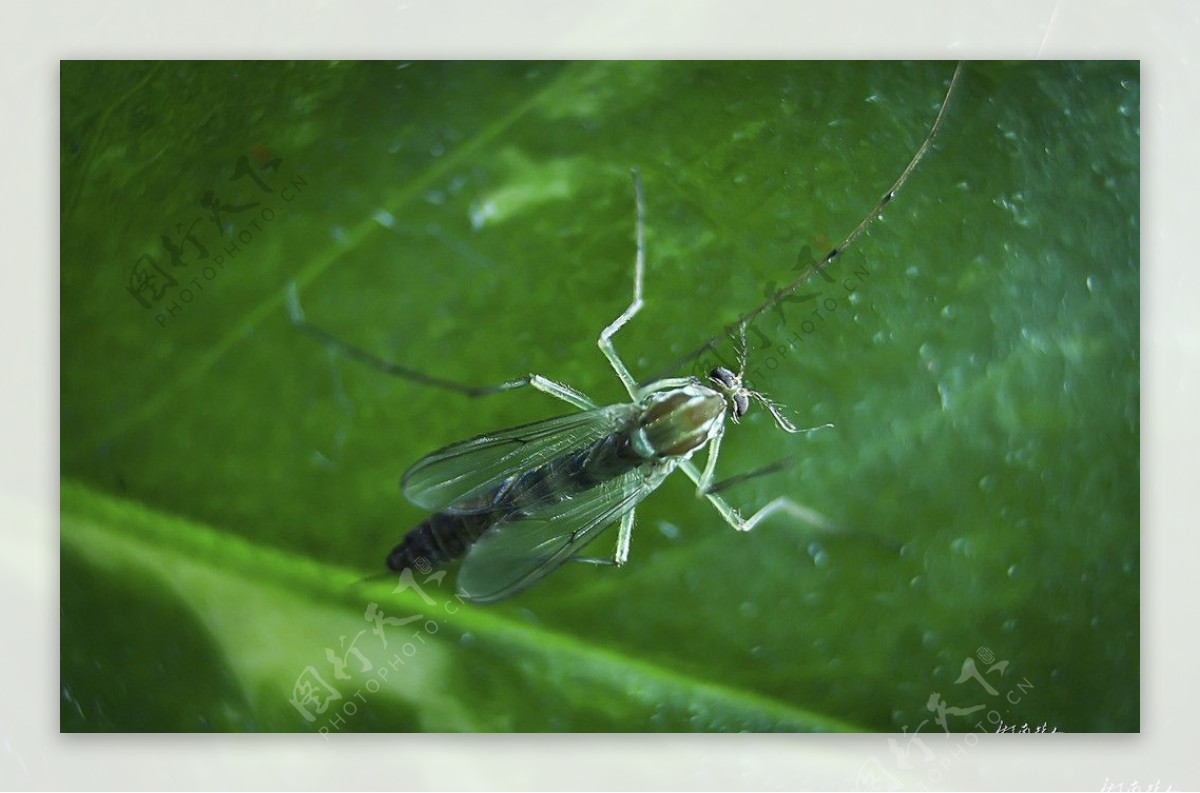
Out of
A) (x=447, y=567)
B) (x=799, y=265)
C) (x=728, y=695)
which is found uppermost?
(x=799, y=265)

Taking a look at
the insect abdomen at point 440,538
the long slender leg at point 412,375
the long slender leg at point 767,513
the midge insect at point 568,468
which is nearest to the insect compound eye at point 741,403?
the midge insect at point 568,468

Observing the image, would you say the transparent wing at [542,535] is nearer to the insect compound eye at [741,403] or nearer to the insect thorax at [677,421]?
the insect thorax at [677,421]

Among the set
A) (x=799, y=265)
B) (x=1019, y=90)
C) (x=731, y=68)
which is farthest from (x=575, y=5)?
(x=1019, y=90)

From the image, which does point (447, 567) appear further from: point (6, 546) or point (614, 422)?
point (6, 546)

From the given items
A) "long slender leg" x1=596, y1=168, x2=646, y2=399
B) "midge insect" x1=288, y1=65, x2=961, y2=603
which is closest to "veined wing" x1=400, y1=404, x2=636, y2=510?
"midge insect" x1=288, y1=65, x2=961, y2=603

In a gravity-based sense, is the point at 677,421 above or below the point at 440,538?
above

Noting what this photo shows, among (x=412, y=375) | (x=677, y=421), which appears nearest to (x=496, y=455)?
(x=412, y=375)

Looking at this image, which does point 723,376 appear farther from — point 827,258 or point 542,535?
point 542,535

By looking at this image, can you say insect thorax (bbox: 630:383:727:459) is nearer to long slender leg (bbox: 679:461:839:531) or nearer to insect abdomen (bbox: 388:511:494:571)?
long slender leg (bbox: 679:461:839:531)
